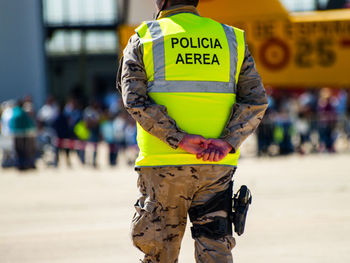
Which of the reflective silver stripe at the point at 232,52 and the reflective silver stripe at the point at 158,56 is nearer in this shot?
the reflective silver stripe at the point at 158,56

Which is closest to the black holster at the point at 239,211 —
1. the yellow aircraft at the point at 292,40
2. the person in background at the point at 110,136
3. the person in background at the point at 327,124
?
the yellow aircraft at the point at 292,40

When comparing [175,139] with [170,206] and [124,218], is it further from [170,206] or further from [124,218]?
[124,218]

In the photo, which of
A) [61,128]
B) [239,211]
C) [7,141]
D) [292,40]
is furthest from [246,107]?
[61,128]

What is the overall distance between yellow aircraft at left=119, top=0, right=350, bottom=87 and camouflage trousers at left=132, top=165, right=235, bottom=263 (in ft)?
12.4

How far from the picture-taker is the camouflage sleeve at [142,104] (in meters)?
3.57

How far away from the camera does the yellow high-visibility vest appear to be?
3.64 metres

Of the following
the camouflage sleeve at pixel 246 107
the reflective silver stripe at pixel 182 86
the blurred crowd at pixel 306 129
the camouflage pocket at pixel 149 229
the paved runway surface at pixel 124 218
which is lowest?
the blurred crowd at pixel 306 129

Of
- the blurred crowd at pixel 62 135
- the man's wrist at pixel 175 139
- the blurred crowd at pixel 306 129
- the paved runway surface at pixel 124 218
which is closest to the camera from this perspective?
the man's wrist at pixel 175 139

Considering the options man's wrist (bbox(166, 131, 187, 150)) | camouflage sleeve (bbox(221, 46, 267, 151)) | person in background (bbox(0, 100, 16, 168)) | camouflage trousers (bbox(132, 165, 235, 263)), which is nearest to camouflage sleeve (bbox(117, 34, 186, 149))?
man's wrist (bbox(166, 131, 187, 150))

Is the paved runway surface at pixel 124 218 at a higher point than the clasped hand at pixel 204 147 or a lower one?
lower

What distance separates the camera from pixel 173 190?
3.62 meters

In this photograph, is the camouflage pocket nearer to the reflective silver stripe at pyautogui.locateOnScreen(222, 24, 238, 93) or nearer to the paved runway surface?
the reflective silver stripe at pyautogui.locateOnScreen(222, 24, 238, 93)

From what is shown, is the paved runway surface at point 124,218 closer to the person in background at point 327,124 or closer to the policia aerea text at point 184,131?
the policia aerea text at point 184,131

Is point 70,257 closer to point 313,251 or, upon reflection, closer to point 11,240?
point 11,240
